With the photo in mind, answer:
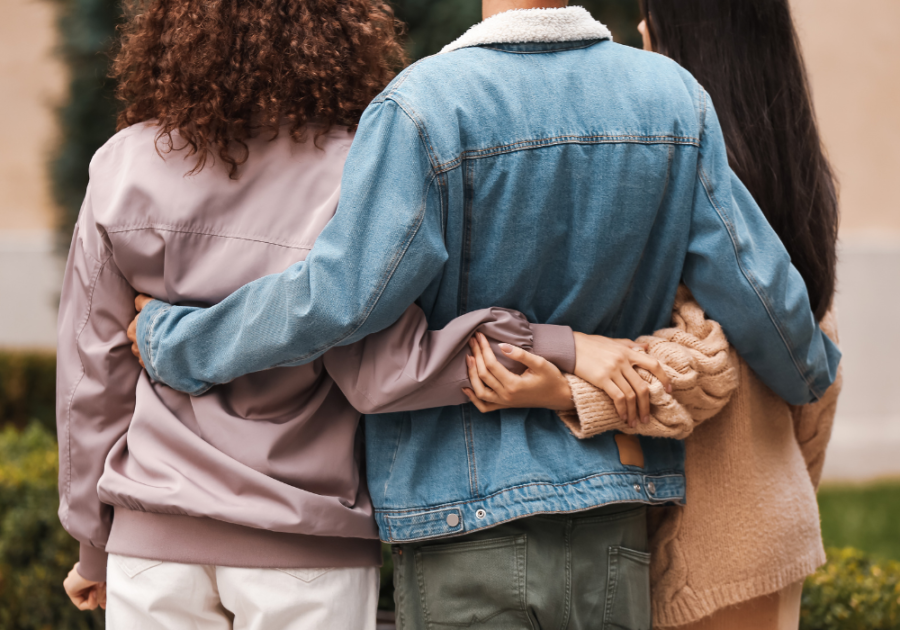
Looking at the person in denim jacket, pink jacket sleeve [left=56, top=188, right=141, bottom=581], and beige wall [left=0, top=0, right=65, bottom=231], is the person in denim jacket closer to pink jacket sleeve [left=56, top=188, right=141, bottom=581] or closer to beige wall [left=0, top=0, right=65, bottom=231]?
pink jacket sleeve [left=56, top=188, right=141, bottom=581]

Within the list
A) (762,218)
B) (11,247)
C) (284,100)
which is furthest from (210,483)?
(11,247)

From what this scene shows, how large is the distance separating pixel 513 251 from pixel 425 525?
53 cm

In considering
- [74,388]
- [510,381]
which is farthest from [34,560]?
[510,381]

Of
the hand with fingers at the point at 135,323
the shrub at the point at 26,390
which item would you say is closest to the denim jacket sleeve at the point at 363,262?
the hand with fingers at the point at 135,323

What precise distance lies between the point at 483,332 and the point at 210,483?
0.59 m

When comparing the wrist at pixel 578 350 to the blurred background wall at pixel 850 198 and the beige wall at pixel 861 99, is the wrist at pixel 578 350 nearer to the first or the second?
the blurred background wall at pixel 850 198

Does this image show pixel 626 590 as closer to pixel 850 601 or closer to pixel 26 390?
pixel 850 601

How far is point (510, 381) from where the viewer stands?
149 cm

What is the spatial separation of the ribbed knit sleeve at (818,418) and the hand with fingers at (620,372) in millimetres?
599

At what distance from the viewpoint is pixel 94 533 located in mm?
1772

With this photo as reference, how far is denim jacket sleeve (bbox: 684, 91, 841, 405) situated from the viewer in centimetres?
158

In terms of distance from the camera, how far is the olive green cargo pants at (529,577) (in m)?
1.50

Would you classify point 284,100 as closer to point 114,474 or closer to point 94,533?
point 114,474

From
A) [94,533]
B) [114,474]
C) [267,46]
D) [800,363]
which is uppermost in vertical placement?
[267,46]
